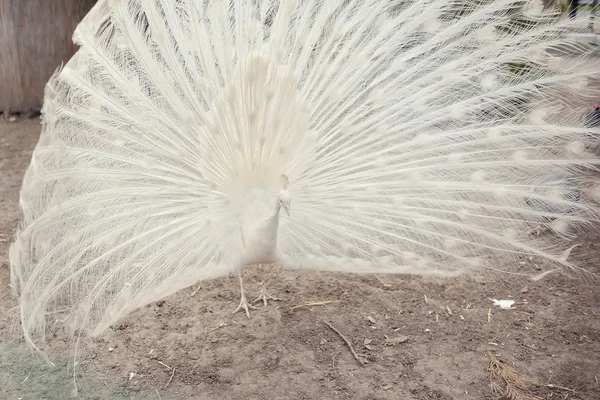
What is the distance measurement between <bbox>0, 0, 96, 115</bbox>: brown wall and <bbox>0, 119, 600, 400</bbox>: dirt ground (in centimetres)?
304

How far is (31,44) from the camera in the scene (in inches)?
244

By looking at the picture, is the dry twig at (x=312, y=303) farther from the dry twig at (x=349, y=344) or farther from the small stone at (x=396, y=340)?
the small stone at (x=396, y=340)

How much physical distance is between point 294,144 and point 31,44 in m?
4.48

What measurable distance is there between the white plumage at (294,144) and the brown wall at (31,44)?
12.2 ft

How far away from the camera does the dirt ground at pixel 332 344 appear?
2.96 m

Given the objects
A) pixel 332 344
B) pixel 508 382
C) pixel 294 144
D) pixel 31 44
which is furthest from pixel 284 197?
pixel 31 44

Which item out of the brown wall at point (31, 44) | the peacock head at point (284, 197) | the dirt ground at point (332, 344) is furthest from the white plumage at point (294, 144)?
the brown wall at point (31, 44)

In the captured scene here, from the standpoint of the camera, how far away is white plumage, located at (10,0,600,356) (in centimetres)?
277

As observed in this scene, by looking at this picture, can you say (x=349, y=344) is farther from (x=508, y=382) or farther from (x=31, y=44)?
(x=31, y=44)

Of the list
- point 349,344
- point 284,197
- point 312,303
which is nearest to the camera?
point 284,197

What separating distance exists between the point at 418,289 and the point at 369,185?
3.35ft

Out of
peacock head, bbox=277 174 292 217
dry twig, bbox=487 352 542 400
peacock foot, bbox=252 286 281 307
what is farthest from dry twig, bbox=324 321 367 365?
peacock head, bbox=277 174 292 217

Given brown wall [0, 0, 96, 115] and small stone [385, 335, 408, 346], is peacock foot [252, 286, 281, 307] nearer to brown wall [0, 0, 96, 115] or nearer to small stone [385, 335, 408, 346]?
small stone [385, 335, 408, 346]

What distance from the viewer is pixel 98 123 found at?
2.85 m
